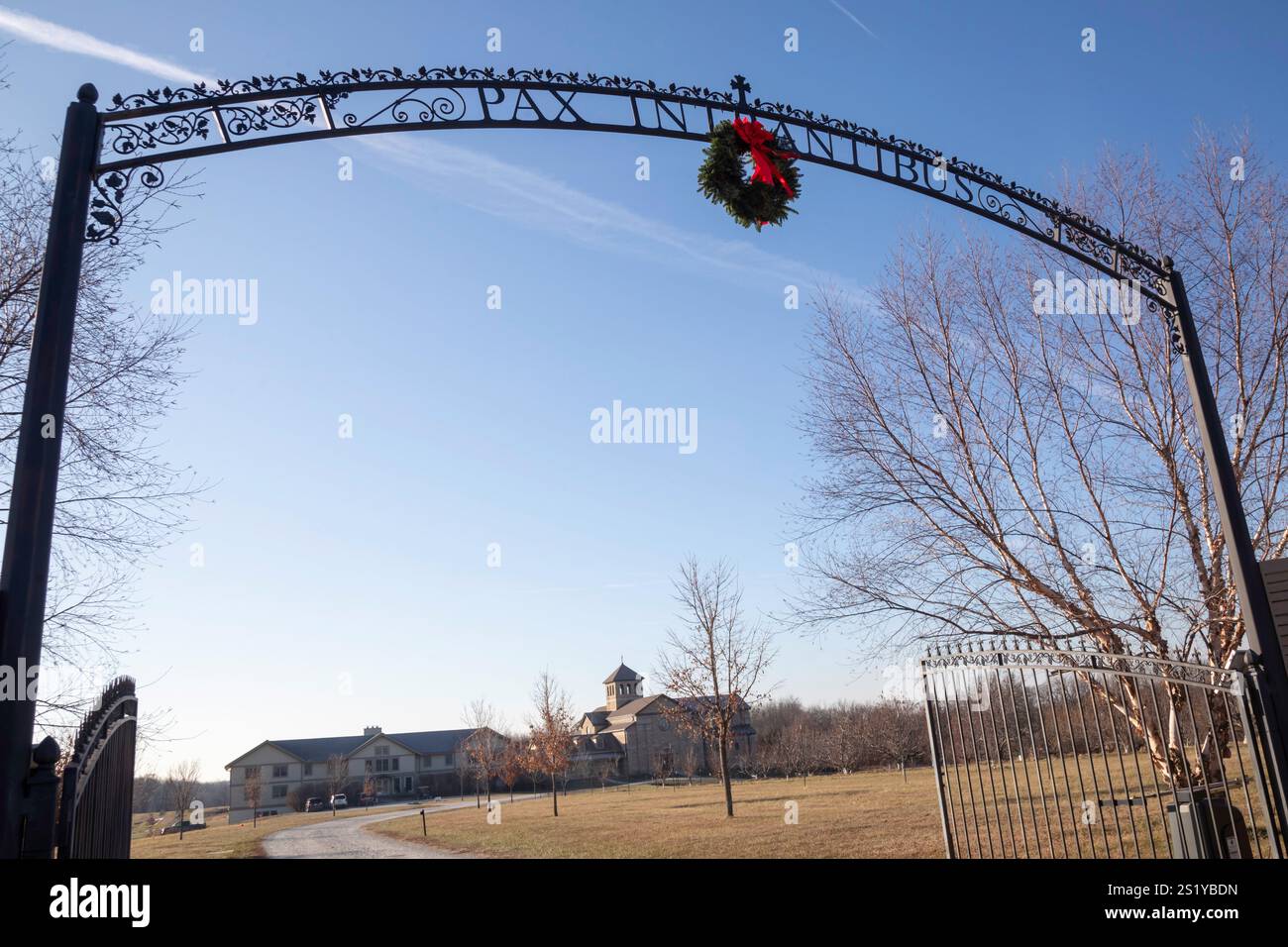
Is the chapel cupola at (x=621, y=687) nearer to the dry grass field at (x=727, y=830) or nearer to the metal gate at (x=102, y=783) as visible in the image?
the dry grass field at (x=727, y=830)

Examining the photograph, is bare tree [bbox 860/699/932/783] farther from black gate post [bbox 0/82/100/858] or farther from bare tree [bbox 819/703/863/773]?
black gate post [bbox 0/82/100/858]

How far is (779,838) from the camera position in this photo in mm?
16594

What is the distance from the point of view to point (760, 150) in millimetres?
5926

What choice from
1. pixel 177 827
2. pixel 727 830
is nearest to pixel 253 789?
pixel 177 827

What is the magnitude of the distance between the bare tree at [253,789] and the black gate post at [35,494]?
199 feet

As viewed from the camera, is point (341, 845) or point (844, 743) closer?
point (341, 845)

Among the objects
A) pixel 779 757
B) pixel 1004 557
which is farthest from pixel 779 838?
pixel 779 757

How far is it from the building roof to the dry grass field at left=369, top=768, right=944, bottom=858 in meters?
55.8

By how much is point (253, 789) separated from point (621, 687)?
124ft

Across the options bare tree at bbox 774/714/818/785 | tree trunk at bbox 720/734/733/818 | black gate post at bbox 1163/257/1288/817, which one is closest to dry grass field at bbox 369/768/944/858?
tree trunk at bbox 720/734/733/818

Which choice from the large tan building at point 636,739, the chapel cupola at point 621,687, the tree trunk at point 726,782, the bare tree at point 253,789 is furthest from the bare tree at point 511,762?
the chapel cupola at point 621,687

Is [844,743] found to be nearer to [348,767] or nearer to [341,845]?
[341,845]
